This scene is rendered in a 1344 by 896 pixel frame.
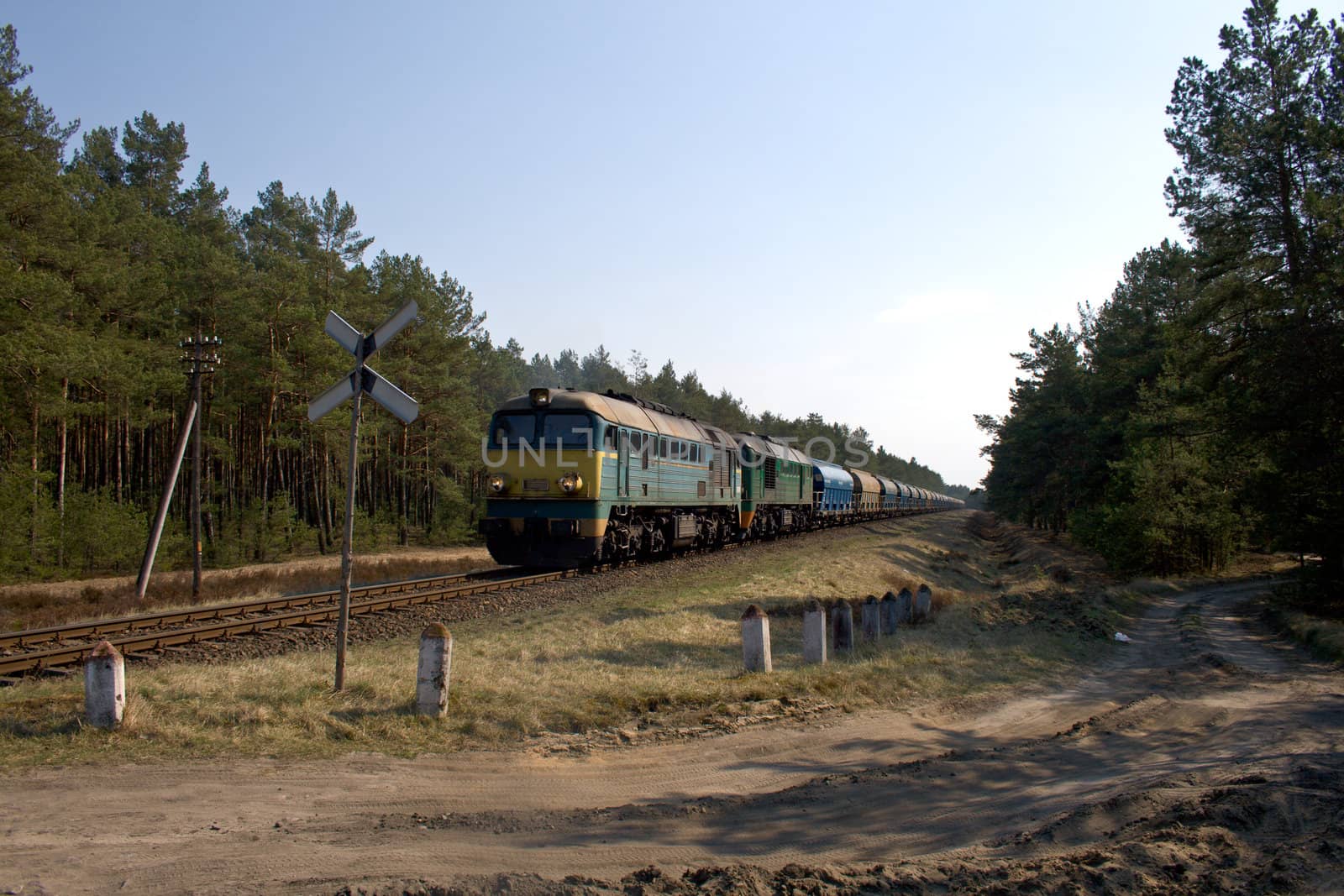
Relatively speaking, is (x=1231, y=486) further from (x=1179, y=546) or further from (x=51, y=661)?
(x=51, y=661)

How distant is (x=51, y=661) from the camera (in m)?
9.49

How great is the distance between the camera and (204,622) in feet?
41.4

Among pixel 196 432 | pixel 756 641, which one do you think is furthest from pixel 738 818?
pixel 196 432

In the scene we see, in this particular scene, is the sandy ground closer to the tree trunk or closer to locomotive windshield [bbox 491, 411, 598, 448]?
locomotive windshield [bbox 491, 411, 598, 448]

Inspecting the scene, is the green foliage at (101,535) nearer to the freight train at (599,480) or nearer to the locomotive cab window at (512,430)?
the freight train at (599,480)

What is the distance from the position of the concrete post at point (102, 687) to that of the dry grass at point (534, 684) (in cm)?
13

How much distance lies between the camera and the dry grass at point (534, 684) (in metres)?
6.52

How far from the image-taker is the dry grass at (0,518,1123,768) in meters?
6.52

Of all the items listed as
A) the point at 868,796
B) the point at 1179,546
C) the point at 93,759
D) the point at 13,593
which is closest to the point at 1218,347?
the point at 1179,546

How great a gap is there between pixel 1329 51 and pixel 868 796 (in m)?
22.9

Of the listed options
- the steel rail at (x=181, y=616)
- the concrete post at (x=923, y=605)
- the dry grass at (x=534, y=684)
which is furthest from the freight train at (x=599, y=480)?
the concrete post at (x=923, y=605)

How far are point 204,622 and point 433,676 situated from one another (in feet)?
24.7

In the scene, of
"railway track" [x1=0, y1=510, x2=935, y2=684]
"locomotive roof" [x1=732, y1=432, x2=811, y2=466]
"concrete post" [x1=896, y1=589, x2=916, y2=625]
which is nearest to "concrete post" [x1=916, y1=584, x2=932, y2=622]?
"concrete post" [x1=896, y1=589, x2=916, y2=625]

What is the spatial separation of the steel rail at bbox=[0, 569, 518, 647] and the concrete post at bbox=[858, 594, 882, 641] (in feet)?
29.4
